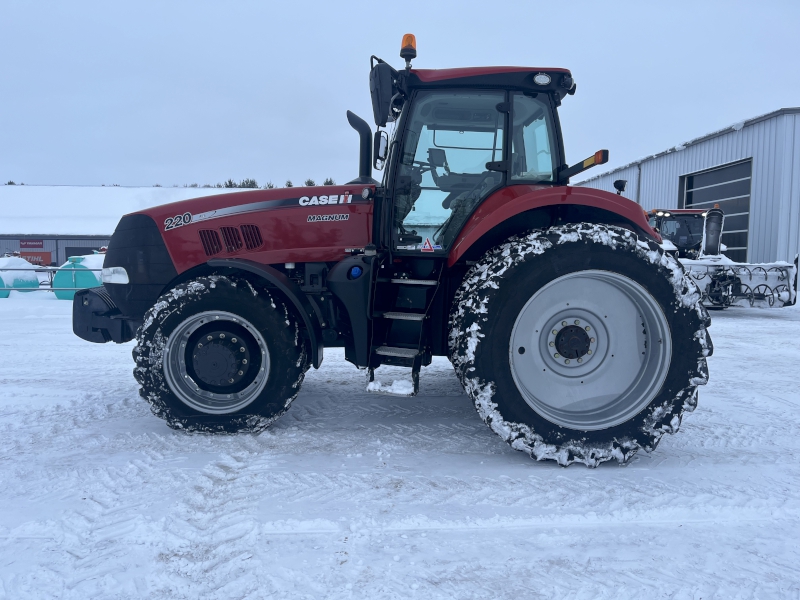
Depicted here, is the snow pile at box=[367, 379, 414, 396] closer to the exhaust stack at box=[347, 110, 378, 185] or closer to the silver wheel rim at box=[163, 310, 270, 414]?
the silver wheel rim at box=[163, 310, 270, 414]

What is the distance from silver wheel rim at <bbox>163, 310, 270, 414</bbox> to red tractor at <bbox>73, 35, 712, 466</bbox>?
0.01 metres

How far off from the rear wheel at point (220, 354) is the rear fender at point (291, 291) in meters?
0.08

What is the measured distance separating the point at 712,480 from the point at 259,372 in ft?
8.09

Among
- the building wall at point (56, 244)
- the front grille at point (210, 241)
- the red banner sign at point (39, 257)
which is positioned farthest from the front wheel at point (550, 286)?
the red banner sign at point (39, 257)

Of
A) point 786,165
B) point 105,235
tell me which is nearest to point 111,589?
point 786,165

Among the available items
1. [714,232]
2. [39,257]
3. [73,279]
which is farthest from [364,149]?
[39,257]

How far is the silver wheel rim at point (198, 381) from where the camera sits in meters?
2.96

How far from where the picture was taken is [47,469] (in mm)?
2549

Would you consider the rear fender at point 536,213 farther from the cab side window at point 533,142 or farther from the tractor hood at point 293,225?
the tractor hood at point 293,225

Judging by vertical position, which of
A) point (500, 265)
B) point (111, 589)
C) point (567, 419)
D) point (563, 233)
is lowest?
point (111, 589)

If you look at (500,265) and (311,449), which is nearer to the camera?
(500,265)

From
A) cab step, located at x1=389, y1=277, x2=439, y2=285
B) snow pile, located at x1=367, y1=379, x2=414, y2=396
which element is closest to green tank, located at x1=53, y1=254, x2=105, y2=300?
cab step, located at x1=389, y1=277, x2=439, y2=285

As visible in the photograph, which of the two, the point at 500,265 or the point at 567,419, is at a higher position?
the point at 500,265

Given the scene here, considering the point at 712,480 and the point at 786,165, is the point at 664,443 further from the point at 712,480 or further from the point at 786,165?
the point at 786,165
